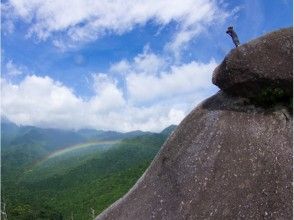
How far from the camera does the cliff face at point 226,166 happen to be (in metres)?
11.0

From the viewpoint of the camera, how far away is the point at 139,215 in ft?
40.9

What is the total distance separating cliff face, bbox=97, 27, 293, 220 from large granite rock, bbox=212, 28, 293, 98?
3 centimetres

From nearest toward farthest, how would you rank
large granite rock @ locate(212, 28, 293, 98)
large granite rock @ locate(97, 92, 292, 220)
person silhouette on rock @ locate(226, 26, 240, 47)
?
large granite rock @ locate(97, 92, 292, 220) < large granite rock @ locate(212, 28, 293, 98) < person silhouette on rock @ locate(226, 26, 240, 47)

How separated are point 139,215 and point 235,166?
311 cm

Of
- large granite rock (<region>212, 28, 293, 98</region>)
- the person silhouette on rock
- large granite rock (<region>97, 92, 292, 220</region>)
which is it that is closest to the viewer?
large granite rock (<region>97, 92, 292, 220</region>)

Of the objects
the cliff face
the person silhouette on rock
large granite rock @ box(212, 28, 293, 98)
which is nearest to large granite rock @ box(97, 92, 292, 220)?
the cliff face

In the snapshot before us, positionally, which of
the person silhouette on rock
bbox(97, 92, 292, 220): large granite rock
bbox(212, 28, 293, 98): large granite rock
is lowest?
bbox(97, 92, 292, 220): large granite rock

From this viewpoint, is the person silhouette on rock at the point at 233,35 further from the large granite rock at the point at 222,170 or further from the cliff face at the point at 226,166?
the large granite rock at the point at 222,170

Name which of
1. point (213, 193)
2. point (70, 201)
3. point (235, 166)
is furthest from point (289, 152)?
point (70, 201)

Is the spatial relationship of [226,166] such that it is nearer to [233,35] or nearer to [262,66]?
[262,66]

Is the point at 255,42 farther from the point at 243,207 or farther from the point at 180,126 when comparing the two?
the point at 243,207

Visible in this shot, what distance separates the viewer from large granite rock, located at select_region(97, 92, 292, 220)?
10977 millimetres

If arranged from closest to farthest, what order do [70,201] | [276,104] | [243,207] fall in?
[243,207]
[276,104]
[70,201]

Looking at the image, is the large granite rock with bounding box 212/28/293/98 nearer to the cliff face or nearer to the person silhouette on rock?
the cliff face
